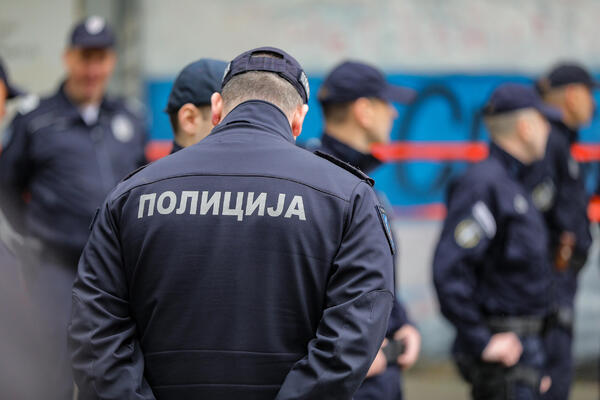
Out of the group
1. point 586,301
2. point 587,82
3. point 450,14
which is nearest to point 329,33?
point 450,14

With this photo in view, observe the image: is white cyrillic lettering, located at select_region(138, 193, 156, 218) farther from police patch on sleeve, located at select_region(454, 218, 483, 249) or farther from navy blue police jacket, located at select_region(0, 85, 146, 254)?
navy blue police jacket, located at select_region(0, 85, 146, 254)

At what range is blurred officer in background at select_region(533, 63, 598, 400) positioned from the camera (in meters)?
5.26

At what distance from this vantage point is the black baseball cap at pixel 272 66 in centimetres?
256

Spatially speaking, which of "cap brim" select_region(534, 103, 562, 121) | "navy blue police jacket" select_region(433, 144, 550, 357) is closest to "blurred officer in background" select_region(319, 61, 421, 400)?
"navy blue police jacket" select_region(433, 144, 550, 357)

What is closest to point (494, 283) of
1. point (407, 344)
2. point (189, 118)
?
point (407, 344)

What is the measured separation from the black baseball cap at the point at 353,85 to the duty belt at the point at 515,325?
3.70 ft

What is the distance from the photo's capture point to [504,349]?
430 centimetres

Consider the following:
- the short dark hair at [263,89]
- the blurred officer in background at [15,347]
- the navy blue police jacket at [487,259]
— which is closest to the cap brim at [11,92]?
the navy blue police jacket at [487,259]

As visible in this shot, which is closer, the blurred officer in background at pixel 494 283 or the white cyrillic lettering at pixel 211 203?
the white cyrillic lettering at pixel 211 203

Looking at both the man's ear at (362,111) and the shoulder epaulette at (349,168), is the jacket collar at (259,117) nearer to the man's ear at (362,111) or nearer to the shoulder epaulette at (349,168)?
the shoulder epaulette at (349,168)

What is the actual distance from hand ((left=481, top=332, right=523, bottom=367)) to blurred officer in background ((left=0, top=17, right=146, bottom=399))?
1998mm

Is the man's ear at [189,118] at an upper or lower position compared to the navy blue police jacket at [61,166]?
upper

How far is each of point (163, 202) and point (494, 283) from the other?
234 cm

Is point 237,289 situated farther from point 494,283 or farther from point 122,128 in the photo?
point 122,128
